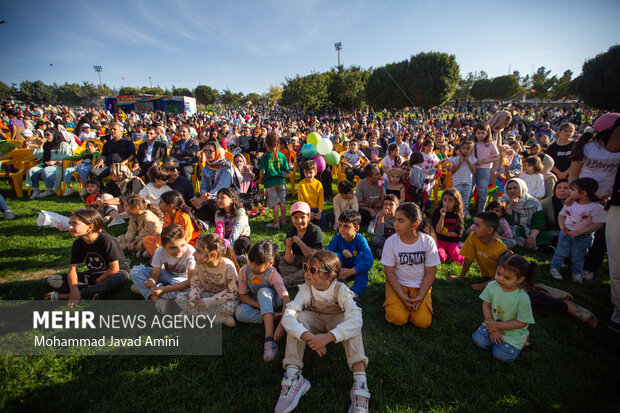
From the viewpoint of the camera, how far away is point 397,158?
686cm

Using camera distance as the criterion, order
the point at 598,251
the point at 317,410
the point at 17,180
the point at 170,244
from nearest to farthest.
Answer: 1. the point at 317,410
2. the point at 170,244
3. the point at 598,251
4. the point at 17,180

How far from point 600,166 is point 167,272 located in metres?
6.01

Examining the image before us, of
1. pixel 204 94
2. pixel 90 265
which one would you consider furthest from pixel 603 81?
pixel 204 94

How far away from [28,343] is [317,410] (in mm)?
3030

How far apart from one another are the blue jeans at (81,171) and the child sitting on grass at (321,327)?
25.9 feet

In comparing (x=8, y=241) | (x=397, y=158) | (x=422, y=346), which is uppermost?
(x=397, y=158)

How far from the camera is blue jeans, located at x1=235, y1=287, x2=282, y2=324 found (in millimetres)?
2914

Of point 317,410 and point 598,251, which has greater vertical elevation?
point 598,251

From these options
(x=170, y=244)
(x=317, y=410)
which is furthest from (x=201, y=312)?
(x=317, y=410)

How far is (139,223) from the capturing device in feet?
15.3

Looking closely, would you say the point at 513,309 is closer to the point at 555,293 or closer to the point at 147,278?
the point at 555,293

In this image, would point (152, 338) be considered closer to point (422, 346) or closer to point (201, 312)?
point (201, 312)

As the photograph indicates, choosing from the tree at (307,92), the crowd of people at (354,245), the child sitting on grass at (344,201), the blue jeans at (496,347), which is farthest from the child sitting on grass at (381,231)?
the tree at (307,92)

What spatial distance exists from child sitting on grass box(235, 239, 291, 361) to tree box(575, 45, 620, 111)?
154ft
